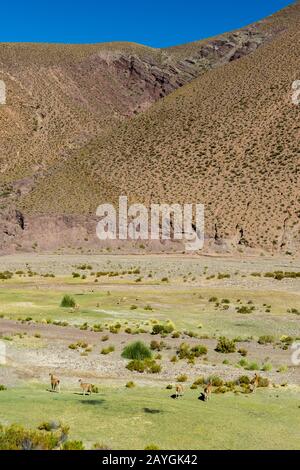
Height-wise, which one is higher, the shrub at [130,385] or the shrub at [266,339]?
the shrub at [130,385]

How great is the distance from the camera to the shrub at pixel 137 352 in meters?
22.6

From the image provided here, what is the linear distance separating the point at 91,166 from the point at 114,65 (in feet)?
141

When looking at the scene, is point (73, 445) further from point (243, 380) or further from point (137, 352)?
point (137, 352)

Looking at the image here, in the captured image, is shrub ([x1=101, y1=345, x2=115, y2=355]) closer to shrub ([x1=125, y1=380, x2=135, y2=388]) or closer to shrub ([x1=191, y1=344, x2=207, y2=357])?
shrub ([x1=191, y1=344, x2=207, y2=357])

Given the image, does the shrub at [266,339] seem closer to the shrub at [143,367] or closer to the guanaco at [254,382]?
the shrub at [143,367]

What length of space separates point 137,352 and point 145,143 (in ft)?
227

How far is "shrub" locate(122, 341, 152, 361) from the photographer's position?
22572 millimetres

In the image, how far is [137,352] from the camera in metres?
22.7

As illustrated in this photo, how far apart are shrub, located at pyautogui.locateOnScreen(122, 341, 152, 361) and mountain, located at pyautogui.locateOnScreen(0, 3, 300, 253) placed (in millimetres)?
49332

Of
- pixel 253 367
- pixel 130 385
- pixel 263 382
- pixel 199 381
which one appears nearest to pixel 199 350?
pixel 253 367

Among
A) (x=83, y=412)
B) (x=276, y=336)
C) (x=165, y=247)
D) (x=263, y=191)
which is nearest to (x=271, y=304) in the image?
(x=276, y=336)

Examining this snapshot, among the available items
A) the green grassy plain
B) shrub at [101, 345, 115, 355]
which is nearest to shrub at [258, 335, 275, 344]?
shrub at [101, 345, 115, 355]

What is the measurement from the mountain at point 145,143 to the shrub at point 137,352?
4933cm

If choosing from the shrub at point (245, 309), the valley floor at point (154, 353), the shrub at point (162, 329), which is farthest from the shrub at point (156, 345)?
the shrub at point (245, 309)
